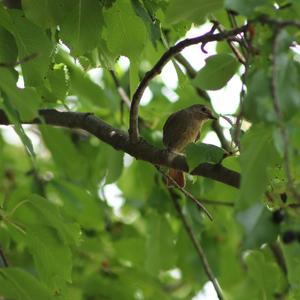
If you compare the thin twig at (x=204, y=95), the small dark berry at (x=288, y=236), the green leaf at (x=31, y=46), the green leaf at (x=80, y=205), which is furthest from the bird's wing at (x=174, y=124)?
the small dark berry at (x=288, y=236)

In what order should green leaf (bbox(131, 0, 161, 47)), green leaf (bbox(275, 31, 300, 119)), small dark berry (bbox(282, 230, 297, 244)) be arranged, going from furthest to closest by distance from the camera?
green leaf (bbox(131, 0, 161, 47)) → small dark berry (bbox(282, 230, 297, 244)) → green leaf (bbox(275, 31, 300, 119))

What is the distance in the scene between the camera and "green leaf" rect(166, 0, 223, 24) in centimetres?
307

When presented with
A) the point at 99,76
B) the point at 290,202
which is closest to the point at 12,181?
the point at 99,76

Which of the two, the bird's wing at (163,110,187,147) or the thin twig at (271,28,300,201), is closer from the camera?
the thin twig at (271,28,300,201)

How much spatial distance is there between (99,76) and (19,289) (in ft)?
15.2

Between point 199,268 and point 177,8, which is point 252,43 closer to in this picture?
point 177,8

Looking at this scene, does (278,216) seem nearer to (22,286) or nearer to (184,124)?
(22,286)

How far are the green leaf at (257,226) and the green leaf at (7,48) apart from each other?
1444mm

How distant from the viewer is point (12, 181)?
760 centimetres

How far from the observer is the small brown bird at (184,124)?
5.48 metres

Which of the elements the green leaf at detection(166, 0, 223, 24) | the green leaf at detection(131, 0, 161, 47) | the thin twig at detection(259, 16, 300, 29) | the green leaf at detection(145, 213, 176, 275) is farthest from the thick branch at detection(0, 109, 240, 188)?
the green leaf at detection(145, 213, 176, 275)

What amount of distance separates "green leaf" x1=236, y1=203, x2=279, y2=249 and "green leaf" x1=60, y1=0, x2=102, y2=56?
139 centimetres

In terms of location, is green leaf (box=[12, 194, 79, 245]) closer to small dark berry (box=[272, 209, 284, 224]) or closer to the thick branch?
the thick branch

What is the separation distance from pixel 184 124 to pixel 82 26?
2025 mm
